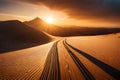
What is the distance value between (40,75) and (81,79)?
2698 millimetres

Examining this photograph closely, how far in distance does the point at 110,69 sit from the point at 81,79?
3.39m

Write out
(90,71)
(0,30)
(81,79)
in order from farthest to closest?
1. (0,30)
2. (90,71)
3. (81,79)

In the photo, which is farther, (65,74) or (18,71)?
(18,71)

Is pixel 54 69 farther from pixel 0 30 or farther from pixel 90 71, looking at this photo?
pixel 0 30

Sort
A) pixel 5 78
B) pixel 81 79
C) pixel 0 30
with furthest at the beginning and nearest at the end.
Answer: pixel 0 30 → pixel 5 78 → pixel 81 79

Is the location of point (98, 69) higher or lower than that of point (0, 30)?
lower

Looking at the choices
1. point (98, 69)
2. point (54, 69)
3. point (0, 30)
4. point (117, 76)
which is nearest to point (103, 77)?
point (117, 76)

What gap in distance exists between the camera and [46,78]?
9859mm

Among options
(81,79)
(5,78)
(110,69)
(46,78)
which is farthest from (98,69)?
(5,78)

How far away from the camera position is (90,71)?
11.4 metres

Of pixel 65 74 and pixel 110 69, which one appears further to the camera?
pixel 110 69

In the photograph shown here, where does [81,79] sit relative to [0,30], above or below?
below

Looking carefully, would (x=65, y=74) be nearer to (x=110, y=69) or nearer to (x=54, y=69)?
(x=54, y=69)

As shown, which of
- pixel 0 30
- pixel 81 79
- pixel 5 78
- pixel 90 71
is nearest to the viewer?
pixel 81 79
